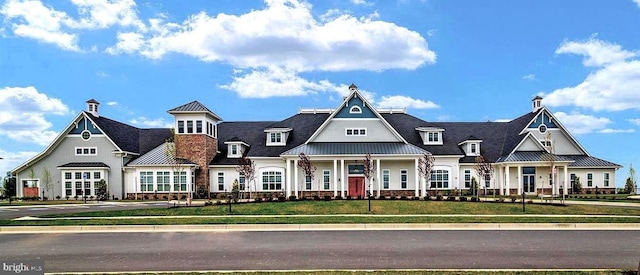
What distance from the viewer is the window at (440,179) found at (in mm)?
42312

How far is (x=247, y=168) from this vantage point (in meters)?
38.6

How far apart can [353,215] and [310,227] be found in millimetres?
4340

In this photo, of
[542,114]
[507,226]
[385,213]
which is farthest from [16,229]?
[542,114]

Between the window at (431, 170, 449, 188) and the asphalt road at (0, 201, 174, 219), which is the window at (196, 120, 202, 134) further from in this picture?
the window at (431, 170, 449, 188)

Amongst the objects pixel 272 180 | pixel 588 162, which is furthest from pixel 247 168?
pixel 588 162

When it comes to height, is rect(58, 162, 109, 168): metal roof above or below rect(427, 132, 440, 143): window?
below

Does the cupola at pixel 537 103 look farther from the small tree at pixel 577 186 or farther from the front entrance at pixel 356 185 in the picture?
the front entrance at pixel 356 185

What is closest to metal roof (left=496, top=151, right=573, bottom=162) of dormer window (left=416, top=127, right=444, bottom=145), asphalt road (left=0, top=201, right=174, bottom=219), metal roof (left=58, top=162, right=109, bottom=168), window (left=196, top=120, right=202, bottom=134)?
dormer window (left=416, top=127, right=444, bottom=145)

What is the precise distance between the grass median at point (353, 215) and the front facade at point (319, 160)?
1184 centimetres

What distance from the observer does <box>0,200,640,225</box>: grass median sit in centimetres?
2027

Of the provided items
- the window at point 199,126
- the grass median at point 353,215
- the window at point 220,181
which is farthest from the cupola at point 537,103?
the window at point 199,126

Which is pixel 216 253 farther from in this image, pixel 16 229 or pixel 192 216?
pixel 16 229

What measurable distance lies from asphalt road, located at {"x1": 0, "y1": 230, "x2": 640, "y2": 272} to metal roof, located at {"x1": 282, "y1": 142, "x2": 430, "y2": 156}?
68.7 feet

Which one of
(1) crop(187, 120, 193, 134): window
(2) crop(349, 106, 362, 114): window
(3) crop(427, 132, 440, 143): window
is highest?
(2) crop(349, 106, 362, 114): window
